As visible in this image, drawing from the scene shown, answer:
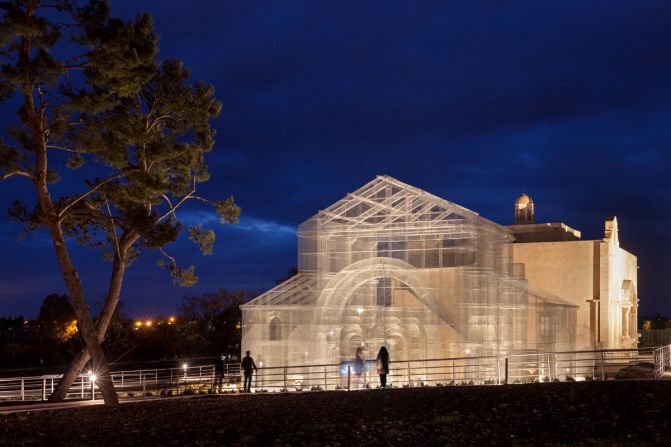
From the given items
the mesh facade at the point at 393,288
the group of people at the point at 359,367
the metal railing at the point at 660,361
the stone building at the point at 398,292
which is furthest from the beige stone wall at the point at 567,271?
the metal railing at the point at 660,361

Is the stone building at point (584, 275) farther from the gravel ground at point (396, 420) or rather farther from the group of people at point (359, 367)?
the gravel ground at point (396, 420)

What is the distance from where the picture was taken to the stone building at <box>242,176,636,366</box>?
106 feet

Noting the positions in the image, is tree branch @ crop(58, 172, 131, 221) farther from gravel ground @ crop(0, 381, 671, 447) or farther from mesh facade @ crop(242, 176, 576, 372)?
mesh facade @ crop(242, 176, 576, 372)

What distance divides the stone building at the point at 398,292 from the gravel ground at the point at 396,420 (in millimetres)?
15553

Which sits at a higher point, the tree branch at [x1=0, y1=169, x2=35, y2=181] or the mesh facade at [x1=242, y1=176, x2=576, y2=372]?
the tree branch at [x1=0, y1=169, x2=35, y2=181]

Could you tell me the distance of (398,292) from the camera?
124 feet

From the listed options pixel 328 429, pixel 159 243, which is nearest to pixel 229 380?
pixel 159 243

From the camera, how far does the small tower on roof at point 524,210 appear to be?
5091 cm

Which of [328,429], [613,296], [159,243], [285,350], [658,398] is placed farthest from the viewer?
[613,296]

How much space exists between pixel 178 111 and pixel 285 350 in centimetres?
1616

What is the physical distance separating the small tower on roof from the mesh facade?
1503 cm

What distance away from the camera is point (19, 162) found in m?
20.0

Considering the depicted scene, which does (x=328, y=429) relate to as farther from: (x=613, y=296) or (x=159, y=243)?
(x=613, y=296)

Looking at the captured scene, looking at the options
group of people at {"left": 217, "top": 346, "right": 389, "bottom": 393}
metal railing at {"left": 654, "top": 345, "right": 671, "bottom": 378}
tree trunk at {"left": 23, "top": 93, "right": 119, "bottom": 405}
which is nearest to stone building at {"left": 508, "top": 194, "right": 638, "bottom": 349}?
metal railing at {"left": 654, "top": 345, "right": 671, "bottom": 378}
